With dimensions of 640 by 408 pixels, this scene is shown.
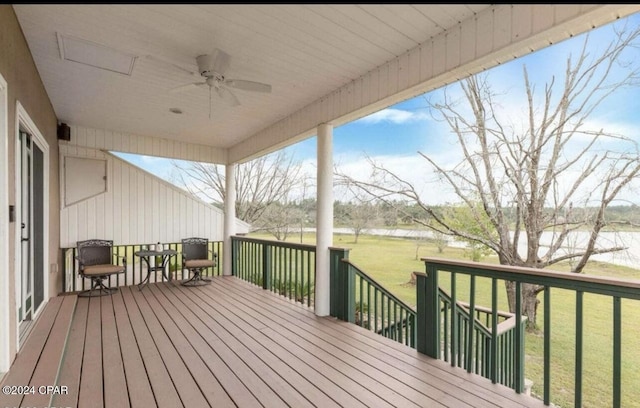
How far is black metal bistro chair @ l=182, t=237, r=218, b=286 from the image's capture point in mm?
5656

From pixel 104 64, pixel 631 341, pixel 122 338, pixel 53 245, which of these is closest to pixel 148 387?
pixel 122 338

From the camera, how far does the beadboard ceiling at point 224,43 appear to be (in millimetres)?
2439

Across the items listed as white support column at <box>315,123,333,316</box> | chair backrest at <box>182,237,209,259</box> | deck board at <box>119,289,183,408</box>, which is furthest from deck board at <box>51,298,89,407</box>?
white support column at <box>315,123,333,316</box>

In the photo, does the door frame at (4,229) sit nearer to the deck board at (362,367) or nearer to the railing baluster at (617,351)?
the deck board at (362,367)

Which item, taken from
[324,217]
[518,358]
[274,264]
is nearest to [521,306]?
[518,358]

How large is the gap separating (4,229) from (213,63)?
2.07 metres

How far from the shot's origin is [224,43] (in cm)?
284

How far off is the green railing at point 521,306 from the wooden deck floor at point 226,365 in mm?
171

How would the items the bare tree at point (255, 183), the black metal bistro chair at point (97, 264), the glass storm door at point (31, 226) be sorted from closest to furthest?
the glass storm door at point (31, 226)
the black metal bistro chair at point (97, 264)
the bare tree at point (255, 183)

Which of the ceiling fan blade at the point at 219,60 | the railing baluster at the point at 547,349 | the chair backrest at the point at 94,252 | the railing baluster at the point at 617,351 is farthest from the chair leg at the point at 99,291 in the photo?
the railing baluster at the point at 617,351

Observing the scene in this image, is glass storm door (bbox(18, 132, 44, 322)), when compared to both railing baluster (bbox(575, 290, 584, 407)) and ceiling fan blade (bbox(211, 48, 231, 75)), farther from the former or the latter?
railing baluster (bbox(575, 290, 584, 407))

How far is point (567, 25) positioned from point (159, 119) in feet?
16.8

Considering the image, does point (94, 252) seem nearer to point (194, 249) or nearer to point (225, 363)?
point (194, 249)

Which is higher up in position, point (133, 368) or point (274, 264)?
point (274, 264)
